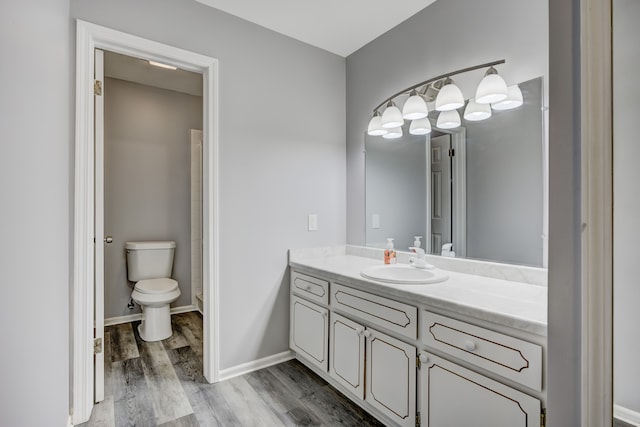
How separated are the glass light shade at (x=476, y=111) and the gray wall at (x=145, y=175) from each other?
2945 mm

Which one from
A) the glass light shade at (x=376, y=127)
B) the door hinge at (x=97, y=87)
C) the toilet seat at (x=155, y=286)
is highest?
the door hinge at (x=97, y=87)

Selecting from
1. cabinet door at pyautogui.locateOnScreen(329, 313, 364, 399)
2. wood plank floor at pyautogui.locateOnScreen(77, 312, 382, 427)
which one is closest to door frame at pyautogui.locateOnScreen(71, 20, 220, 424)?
wood plank floor at pyautogui.locateOnScreen(77, 312, 382, 427)

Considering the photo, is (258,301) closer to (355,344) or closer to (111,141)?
(355,344)

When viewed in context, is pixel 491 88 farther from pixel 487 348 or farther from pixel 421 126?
pixel 487 348

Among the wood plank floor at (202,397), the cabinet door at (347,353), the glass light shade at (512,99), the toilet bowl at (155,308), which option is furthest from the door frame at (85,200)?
the glass light shade at (512,99)

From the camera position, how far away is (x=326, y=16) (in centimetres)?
222

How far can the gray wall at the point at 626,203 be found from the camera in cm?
55

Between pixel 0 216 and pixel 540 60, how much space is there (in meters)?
2.03

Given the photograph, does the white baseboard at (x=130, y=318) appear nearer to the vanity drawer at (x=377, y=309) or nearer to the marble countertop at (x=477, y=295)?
the marble countertop at (x=477, y=295)

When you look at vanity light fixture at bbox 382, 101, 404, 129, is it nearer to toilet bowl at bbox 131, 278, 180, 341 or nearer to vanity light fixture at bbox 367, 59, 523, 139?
vanity light fixture at bbox 367, 59, 523, 139

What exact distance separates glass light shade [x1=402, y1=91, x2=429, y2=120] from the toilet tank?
8.75 feet

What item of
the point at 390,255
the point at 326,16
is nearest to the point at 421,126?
the point at 390,255

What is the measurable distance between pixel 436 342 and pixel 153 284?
2639 millimetres

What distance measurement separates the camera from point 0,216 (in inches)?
17.6
